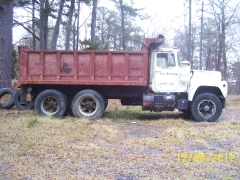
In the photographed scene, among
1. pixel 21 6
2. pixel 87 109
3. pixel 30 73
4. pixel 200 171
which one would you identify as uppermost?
pixel 21 6

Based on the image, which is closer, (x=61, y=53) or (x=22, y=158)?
(x=22, y=158)

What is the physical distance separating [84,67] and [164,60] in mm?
2800

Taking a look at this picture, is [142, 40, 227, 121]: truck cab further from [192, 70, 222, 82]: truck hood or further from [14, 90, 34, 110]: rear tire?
[14, 90, 34, 110]: rear tire

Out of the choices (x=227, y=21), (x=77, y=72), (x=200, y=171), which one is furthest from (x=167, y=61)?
(x=227, y=21)

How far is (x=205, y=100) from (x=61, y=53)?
17.3ft

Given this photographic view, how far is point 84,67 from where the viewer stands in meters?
9.58

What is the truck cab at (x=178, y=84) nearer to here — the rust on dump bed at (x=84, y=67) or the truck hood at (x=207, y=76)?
the truck hood at (x=207, y=76)

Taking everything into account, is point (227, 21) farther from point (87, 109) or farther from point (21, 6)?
point (87, 109)

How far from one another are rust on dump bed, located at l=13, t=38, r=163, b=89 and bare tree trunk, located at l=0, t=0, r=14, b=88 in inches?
174

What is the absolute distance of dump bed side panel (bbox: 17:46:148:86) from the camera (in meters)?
9.52

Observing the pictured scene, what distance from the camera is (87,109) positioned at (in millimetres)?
9906

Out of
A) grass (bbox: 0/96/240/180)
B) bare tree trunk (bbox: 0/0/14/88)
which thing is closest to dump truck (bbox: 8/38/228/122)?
grass (bbox: 0/96/240/180)

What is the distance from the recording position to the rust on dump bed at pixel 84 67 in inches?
375
